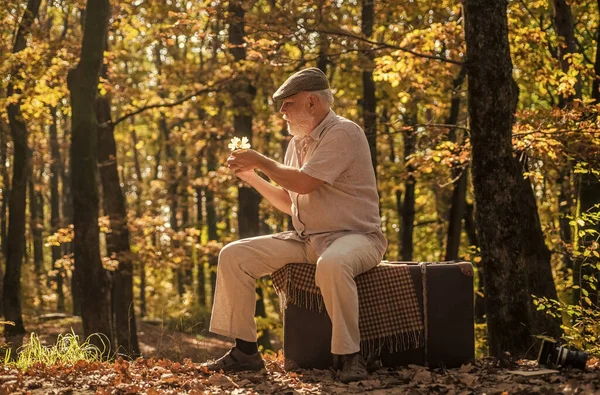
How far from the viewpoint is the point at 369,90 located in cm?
1596

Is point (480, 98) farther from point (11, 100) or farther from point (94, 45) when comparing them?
point (11, 100)

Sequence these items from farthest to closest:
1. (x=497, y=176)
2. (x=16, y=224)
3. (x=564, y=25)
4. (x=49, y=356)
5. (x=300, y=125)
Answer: (x=16, y=224), (x=564, y=25), (x=497, y=176), (x=49, y=356), (x=300, y=125)

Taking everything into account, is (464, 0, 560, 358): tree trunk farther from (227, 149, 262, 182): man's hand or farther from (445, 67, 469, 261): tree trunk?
(445, 67, 469, 261): tree trunk

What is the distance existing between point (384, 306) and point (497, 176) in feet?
5.43

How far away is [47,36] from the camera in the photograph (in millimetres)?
13547

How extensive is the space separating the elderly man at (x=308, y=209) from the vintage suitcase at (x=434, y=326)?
32 cm

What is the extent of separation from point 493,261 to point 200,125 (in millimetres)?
13246

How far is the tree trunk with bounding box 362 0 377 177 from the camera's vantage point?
532 inches

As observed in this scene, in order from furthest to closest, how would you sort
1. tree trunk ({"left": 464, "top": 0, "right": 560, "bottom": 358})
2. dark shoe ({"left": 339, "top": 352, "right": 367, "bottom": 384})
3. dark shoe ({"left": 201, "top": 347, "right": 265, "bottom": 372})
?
tree trunk ({"left": 464, "top": 0, "right": 560, "bottom": 358}) → dark shoe ({"left": 201, "top": 347, "right": 265, "bottom": 372}) → dark shoe ({"left": 339, "top": 352, "right": 367, "bottom": 384})

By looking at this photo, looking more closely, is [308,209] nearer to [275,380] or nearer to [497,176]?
[275,380]

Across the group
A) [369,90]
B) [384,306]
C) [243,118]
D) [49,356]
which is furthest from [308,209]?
[369,90]

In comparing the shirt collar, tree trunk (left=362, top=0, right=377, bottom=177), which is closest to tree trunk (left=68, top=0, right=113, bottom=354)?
tree trunk (left=362, top=0, right=377, bottom=177)

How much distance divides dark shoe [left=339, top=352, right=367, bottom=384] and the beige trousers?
0.06 m

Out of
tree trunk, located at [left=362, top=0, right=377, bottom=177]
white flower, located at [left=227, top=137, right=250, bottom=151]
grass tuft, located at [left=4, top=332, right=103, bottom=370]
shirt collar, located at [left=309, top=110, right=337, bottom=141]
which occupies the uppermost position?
tree trunk, located at [left=362, top=0, right=377, bottom=177]
